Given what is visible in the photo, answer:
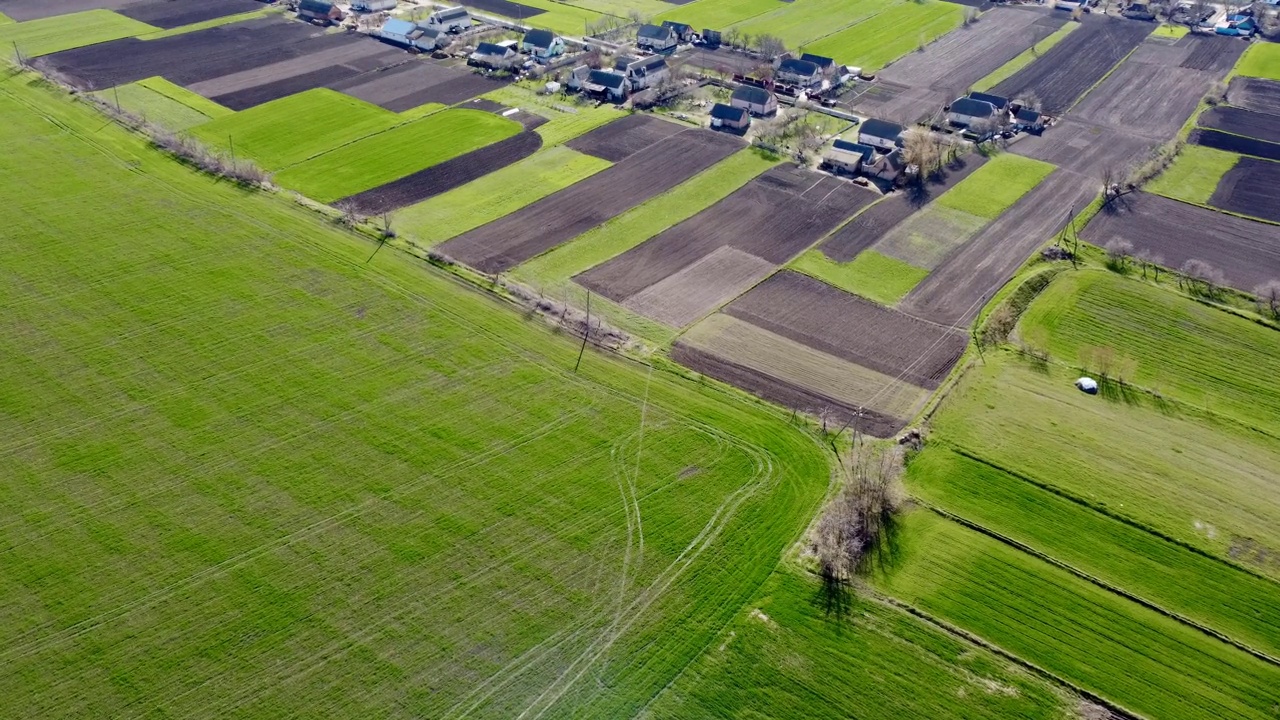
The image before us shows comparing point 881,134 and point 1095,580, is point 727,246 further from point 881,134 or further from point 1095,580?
point 1095,580

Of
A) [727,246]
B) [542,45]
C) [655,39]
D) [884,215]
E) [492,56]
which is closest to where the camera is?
[727,246]

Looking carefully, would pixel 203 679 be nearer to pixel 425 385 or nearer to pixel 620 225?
pixel 425 385

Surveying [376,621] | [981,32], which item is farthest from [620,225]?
[981,32]

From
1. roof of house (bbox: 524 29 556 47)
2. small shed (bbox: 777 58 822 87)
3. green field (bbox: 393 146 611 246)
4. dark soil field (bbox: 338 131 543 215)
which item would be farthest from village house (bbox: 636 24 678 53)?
Result: green field (bbox: 393 146 611 246)

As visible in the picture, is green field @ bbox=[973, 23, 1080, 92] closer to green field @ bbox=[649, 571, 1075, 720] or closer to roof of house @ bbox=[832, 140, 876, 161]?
roof of house @ bbox=[832, 140, 876, 161]

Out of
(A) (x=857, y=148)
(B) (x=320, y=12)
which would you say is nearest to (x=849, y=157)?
(A) (x=857, y=148)

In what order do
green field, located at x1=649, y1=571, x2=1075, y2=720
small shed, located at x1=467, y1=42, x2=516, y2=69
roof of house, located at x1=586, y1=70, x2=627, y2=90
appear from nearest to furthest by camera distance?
green field, located at x1=649, y1=571, x2=1075, y2=720
roof of house, located at x1=586, y1=70, x2=627, y2=90
small shed, located at x1=467, y1=42, x2=516, y2=69
